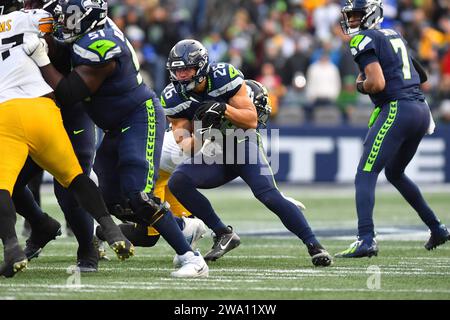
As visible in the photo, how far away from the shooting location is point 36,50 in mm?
6324

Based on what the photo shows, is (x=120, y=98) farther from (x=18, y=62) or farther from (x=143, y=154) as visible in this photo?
(x=18, y=62)

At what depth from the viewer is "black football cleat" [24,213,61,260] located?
7355 millimetres

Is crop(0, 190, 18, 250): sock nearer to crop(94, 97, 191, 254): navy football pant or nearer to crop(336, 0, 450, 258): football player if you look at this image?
crop(94, 97, 191, 254): navy football pant

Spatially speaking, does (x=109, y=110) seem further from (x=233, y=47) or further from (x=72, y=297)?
(x=233, y=47)

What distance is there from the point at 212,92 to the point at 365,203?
136cm

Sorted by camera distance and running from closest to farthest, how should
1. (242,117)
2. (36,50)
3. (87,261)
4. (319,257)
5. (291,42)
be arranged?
(36,50)
(87,261)
(319,257)
(242,117)
(291,42)

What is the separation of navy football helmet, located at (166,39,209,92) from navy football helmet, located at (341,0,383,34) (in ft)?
4.22

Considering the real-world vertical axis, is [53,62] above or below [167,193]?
above

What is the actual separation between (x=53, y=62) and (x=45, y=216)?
1212 millimetres

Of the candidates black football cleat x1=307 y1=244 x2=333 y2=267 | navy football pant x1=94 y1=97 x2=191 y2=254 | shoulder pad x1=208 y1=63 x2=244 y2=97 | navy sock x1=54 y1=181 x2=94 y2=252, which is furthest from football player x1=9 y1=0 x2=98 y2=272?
black football cleat x1=307 y1=244 x2=333 y2=267

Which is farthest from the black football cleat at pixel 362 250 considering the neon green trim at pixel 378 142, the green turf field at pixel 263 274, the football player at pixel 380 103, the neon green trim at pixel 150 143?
the neon green trim at pixel 150 143

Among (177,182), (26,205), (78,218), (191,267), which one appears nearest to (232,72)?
(177,182)

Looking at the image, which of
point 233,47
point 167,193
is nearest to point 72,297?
point 167,193

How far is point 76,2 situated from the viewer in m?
6.41
